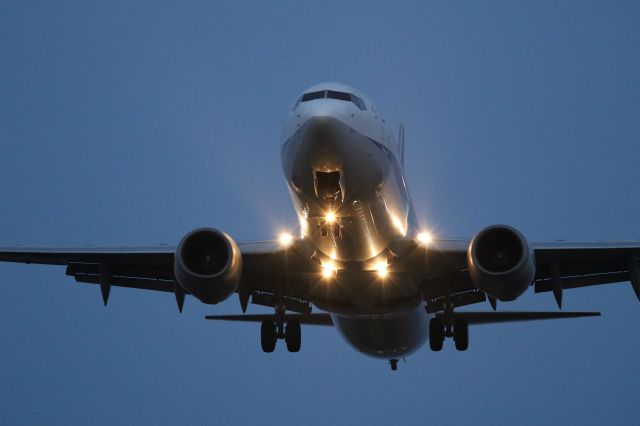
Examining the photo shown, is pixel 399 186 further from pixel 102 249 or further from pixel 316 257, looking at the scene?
pixel 102 249

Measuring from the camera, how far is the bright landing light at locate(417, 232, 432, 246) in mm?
20734

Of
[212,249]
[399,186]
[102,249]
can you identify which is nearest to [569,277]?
[399,186]

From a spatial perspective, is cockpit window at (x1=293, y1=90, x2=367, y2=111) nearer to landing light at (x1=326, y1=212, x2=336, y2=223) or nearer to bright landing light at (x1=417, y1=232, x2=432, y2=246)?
landing light at (x1=326, y1=212, x2=336, y2=223)

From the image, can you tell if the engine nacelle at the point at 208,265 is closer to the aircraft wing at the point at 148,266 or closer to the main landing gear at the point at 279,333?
the aircraft wing at the point at 148,266

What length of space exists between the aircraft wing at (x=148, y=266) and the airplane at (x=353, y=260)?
1.4 inches

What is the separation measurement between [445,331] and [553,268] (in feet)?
12.6

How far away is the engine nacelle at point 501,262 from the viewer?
18.0 metres

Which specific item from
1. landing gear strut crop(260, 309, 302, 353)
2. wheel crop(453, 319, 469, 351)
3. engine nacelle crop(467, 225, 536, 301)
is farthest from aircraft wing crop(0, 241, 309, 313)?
engine nacelle crop(467, 225, 536, 301)

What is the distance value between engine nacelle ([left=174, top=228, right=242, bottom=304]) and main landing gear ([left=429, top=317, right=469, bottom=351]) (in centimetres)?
695

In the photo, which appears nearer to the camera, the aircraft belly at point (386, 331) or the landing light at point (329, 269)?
the landing light at point (329, 269)

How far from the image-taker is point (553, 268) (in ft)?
69.4

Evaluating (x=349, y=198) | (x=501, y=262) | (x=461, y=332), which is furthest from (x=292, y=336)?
(x=501, y=262)

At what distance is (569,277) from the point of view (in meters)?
22.9

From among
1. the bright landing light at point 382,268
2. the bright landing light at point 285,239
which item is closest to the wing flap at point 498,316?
the bright landing light at point 382,268
